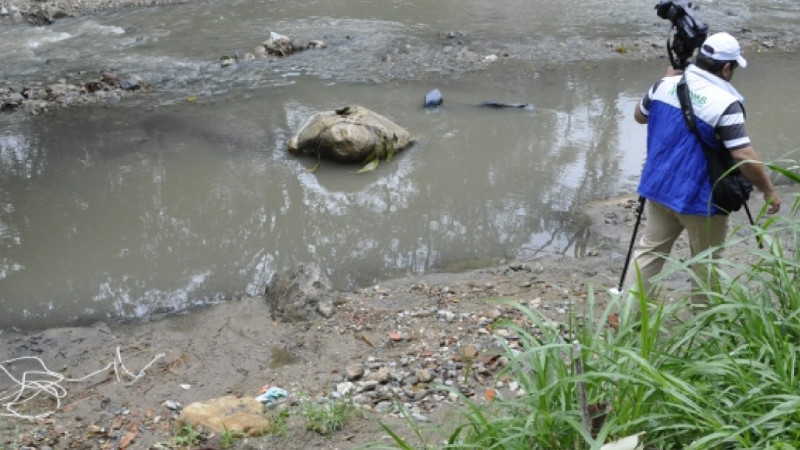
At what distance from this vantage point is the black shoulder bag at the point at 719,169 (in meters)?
3.86

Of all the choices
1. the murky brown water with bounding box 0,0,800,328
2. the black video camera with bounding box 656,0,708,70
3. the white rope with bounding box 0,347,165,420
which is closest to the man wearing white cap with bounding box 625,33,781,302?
the black video camera with bounding box 656,0,708,70

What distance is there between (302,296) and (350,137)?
8.51 ft

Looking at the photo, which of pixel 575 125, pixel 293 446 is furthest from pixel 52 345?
pixel 575 125

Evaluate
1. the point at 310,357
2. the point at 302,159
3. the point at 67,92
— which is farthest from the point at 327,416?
the point at 67,92

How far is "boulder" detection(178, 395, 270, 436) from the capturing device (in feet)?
13.0

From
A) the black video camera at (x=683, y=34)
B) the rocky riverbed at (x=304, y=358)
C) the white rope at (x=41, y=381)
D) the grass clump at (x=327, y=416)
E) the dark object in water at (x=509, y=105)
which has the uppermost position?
the black video camera at (x=683, y=34)

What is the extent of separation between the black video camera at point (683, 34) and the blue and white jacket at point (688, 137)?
0.41 metres

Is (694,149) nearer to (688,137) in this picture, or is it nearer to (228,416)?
(688,137)

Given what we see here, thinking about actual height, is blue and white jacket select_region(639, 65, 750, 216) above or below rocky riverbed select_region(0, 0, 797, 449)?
above

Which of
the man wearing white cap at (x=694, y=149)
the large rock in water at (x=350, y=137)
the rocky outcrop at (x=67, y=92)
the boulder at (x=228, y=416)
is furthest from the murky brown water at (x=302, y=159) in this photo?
the man wearing white cap at (x=694, y=149)

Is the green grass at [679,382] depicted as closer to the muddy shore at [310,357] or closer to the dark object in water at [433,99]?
the muddy shore at [310,357]

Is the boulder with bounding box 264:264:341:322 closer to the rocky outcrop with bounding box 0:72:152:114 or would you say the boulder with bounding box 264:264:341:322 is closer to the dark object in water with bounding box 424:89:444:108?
the dark object in water with bounding box 424:89:444:108

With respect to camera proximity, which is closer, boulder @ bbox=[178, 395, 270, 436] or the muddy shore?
boulder @ bbox=[178, 395, 270, 436]

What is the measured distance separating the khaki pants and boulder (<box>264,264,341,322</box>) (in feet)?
6.51
